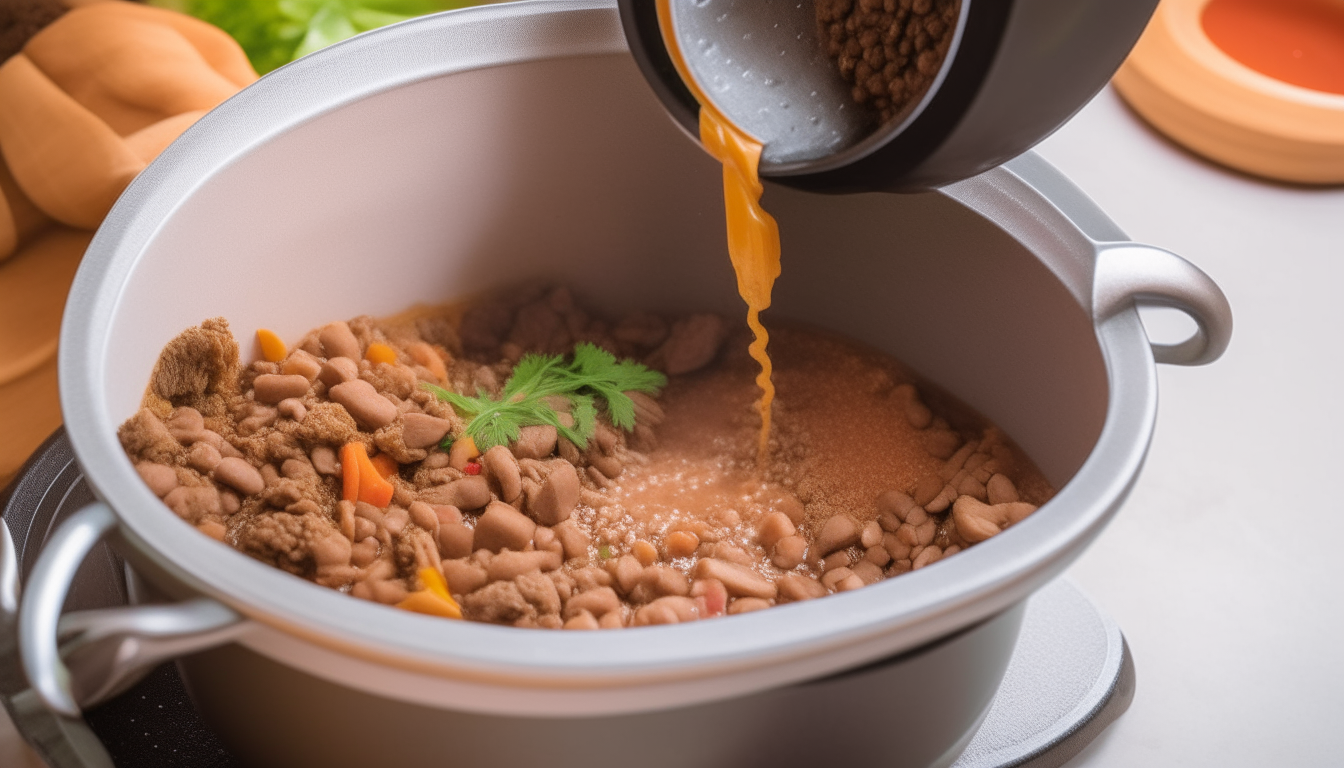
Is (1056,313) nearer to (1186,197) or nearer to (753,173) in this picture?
(753,173)

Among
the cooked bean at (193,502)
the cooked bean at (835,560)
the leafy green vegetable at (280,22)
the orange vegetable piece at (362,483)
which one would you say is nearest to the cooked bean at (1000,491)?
the cooked bean at (835,560)

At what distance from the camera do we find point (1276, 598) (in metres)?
0.93

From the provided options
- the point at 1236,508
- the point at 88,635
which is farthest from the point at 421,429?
the point at 1236,508

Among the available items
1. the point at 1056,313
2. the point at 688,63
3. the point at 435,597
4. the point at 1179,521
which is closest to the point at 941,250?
the point at 1056,313

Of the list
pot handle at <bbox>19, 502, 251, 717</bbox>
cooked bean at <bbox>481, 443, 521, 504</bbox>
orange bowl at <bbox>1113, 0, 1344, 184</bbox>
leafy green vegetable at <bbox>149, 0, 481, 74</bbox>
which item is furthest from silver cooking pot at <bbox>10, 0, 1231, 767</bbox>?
orange bowl at <bbox>1113, 0, 1344, 184</bbox>

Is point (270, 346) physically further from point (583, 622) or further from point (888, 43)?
point (888, 43)

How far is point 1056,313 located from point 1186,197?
60 cm

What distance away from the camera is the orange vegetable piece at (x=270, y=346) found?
87cm

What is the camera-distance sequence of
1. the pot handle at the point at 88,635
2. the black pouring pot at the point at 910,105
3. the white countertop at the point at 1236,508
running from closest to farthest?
the pot handle at the point at 88,635 → the black pouring pot at the point at 910,105 → the white countertop at the point at 1236,508

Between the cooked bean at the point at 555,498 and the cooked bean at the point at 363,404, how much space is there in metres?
0.12

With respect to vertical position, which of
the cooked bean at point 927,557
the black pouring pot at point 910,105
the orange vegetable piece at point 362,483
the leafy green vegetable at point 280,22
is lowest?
the cooked bean at point 927,557

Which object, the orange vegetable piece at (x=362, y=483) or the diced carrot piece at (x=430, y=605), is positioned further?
the orange vegetable piece at (x=362, y=483)

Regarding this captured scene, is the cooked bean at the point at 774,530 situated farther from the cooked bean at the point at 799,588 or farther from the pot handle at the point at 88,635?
the pot handle at the point at 88,635

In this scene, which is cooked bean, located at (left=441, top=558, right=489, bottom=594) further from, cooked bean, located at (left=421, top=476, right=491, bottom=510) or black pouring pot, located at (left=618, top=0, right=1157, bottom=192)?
black pouring pot, located at (left=618, top=0, right=1157, bottom=192)
